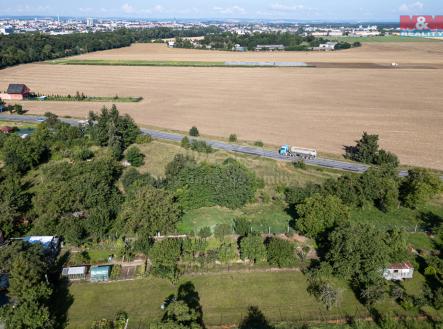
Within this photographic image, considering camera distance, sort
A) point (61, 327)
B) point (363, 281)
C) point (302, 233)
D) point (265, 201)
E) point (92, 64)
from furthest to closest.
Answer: point (92, 64)
point (265, 201)
point (302, 233)
point (363, 281)
point (61, 327)

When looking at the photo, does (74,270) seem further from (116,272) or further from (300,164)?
(300,164)

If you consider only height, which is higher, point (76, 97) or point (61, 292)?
point (76, 97)

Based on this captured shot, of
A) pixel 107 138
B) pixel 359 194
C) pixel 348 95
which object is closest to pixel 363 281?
pixel 359 194

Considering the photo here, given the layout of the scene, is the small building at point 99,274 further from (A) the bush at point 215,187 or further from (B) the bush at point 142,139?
(B) the bush at point 142,139

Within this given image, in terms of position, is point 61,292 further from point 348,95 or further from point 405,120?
point 348,95

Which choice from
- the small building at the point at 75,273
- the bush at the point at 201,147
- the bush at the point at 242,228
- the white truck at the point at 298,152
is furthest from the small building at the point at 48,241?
the white truck at the point at 298,152

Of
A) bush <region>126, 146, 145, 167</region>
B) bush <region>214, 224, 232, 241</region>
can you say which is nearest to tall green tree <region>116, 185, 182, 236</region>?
bush <region>214, 224, 232, 241</region>
